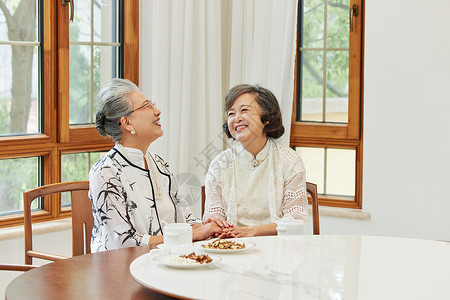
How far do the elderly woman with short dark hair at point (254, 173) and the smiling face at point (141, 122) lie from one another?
13.8 inches

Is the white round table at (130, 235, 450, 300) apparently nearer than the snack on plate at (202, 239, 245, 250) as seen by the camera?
Yes

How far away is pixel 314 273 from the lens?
1.77m

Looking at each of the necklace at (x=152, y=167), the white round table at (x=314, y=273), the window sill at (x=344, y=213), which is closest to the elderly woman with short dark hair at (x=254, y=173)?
the necklace at (x=152, y=167)

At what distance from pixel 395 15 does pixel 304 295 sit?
7.88 feet

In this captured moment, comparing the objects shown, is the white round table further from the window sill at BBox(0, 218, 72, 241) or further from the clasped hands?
the window sill at BBox(0, 218, 72, 241)

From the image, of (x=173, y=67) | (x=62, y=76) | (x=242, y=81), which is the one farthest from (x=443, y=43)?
(x=62, y=76)

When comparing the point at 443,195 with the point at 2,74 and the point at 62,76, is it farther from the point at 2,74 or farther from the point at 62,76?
the point at 2,74

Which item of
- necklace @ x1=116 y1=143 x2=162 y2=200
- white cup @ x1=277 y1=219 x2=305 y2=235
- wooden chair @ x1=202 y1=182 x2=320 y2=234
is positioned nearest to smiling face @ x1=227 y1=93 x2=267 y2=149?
wooden chair @ x1=202 y1=182 x2=320 y2=234

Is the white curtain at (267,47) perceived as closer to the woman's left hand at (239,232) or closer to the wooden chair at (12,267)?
the woman's left hand at (239,232)

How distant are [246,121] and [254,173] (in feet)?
0.76

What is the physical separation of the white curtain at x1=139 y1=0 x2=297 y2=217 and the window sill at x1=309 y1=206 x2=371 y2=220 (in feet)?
1.55

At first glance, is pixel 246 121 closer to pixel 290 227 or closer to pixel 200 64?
pixel 290 227

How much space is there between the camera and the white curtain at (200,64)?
12.5ft

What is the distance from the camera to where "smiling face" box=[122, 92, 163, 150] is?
8.59 ft
